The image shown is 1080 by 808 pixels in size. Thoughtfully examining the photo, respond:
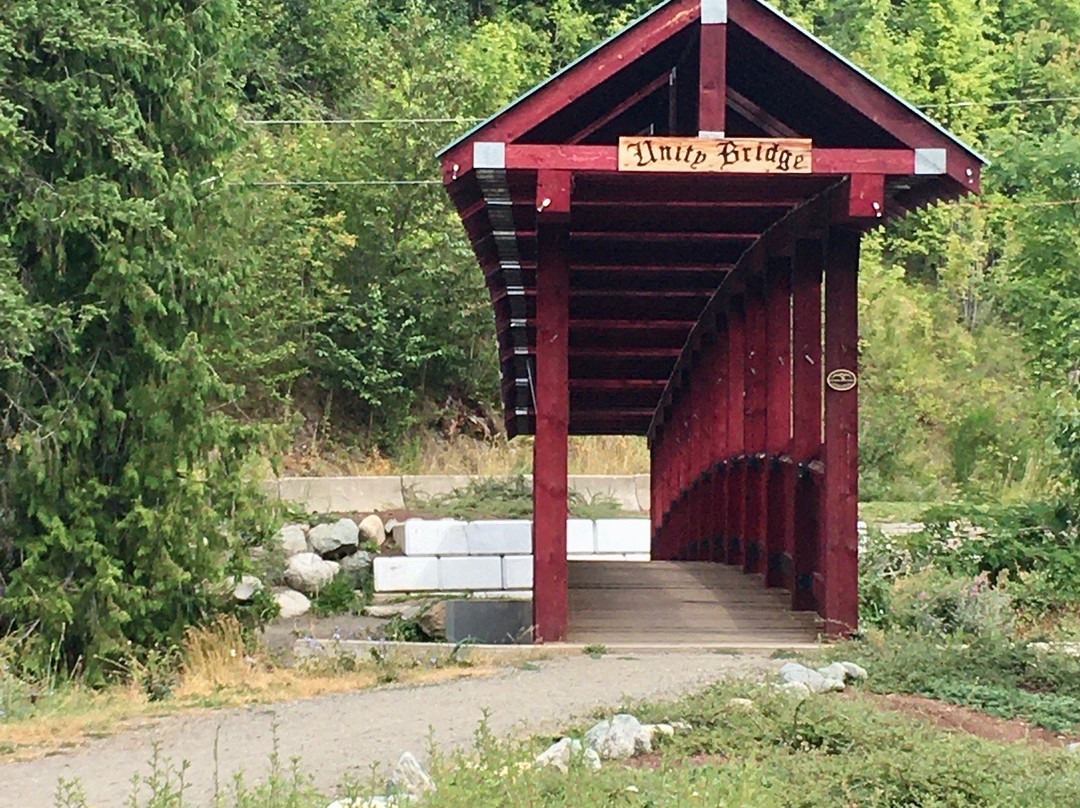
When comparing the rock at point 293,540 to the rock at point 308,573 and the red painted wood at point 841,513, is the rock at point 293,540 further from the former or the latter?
the red painted wood at point 841,513

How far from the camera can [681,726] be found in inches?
271

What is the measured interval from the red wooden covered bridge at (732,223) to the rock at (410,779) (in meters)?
4.42

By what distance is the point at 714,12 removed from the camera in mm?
9805

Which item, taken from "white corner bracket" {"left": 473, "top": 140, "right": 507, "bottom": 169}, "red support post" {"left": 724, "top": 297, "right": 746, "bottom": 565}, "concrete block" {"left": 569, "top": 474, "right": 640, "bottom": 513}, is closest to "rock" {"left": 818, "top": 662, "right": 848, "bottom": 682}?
"white corner bracket" {"left": 473, "top": 140, "right": 507, "bottom": 169}

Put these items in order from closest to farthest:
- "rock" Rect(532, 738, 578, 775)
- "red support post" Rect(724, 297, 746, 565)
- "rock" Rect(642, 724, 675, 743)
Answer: "rock" Rect(532, 738, 578, 775), "rock" Rect(642, 724, 675, 743), "red support post" Rect(724, 297, 746, 565)

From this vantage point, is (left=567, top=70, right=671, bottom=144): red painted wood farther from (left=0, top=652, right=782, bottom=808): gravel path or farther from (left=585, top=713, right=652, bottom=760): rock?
(left=585, top=713, right=652, bottom=760): rock

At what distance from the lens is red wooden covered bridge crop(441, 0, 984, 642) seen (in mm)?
9688

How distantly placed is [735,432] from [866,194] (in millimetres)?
4421

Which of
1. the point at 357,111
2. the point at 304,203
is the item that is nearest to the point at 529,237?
the point at 304,203

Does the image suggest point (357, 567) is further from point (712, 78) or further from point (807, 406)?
point (712, 78)

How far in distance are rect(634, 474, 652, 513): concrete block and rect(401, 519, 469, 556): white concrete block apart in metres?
4.77

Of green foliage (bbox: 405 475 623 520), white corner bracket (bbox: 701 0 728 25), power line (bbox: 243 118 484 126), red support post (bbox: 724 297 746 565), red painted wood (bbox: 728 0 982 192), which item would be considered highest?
power line (bbox: 243 118 484 126)

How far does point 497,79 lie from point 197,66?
65.4 ft

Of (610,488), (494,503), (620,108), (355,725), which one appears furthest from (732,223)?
(610,488)
